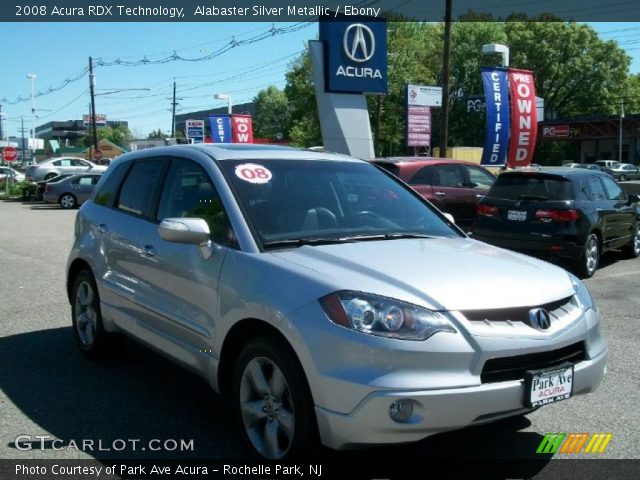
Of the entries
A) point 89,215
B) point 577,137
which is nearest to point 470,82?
point 577,137

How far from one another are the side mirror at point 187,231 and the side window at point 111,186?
175 cm

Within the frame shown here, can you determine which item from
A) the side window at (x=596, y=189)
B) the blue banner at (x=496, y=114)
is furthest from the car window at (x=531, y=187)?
the blue banner at (x=496, y=114)

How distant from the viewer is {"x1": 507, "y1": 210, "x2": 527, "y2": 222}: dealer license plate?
32.5ft

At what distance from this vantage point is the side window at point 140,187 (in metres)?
4.96

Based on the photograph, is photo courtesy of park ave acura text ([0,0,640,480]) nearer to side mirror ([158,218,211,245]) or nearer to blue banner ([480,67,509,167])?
side mirror ([158,218,211,245])

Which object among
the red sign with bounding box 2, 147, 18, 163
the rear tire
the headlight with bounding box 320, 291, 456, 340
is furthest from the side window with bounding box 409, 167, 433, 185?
the red sign with bounding box 2, 147, 18, 163

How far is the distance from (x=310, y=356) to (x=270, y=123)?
286ft

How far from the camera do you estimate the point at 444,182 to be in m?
12.7

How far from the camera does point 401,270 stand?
3.46 metres

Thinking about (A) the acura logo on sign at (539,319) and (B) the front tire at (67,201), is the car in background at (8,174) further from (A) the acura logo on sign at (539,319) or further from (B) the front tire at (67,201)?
(A) the acura logo on sign at (539,319)

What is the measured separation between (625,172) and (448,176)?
45.9 meters

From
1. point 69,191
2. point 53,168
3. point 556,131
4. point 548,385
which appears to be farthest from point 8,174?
point 556,131

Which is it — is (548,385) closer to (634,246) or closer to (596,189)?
(596,189)

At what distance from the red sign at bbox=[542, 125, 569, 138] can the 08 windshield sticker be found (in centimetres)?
6086
